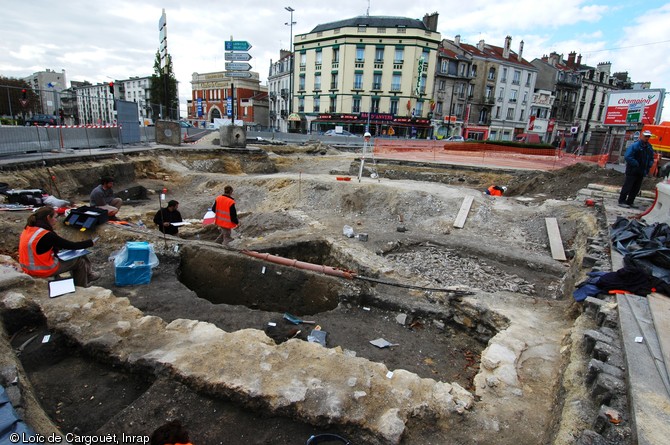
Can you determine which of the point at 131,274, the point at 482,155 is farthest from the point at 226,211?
the point at 482,155

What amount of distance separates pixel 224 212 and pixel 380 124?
39510mm

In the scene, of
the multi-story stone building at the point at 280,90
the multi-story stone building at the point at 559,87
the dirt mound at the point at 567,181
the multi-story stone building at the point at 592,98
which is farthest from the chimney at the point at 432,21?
the dirt mound at the point at 567,181

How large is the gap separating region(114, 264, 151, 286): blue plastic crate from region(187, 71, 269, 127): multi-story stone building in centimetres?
5539

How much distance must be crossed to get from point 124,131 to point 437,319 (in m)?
20.1

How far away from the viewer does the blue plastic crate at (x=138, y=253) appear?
264 inches

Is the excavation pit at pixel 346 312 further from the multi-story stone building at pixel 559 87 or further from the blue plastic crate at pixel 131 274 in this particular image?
the multi-story stone building at pixel 559 87

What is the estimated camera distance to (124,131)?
20031 millimetres

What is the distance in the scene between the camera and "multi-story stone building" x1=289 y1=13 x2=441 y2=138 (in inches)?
1741

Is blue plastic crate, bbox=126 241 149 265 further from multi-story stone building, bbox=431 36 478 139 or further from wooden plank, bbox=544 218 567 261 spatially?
multi-story stone building, bbox=431 36 478 139

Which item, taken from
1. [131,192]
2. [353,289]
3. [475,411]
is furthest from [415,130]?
[475,411]

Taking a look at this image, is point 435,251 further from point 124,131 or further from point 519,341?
point 124,131

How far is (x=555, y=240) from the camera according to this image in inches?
378

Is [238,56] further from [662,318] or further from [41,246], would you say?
[662,318]

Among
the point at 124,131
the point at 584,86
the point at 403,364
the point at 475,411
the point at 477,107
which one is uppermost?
the point at 584,86
